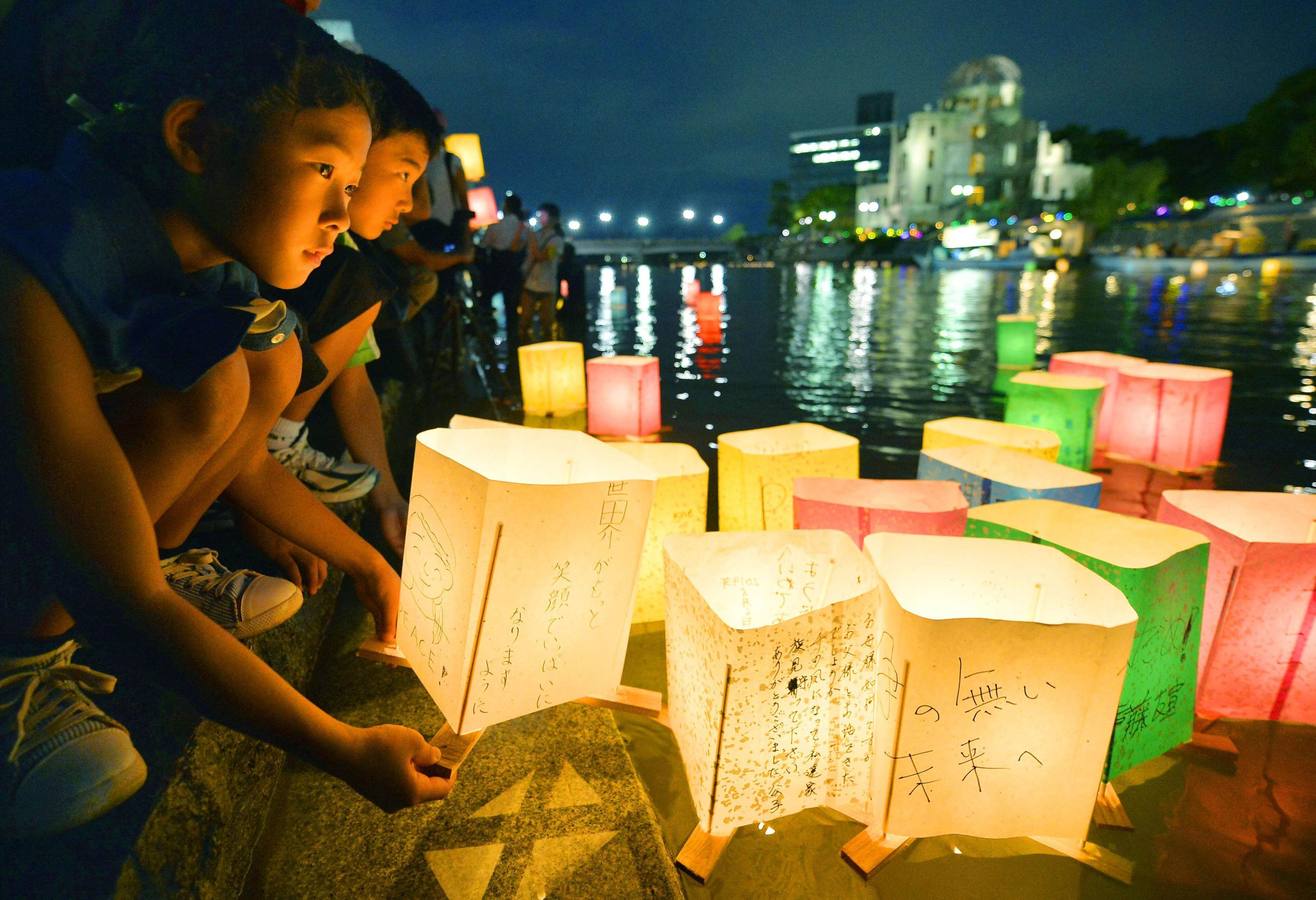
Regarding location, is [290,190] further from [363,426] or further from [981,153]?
[981,153]

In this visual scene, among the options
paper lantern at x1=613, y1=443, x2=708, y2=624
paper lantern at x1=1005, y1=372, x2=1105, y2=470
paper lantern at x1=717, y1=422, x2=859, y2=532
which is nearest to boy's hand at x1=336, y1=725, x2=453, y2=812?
paper lantern at x1=613, y1=443, x2=708, y2=624

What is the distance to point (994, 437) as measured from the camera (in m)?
3.09

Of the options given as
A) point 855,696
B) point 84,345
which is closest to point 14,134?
point 84,345

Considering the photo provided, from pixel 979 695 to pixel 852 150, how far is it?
115590 millimetres

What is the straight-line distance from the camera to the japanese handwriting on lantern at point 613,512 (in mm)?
1514

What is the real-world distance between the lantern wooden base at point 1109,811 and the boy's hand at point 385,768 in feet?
4.92

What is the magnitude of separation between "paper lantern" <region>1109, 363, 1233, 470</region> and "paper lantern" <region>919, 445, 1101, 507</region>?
1.96 meters

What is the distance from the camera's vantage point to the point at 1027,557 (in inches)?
60.3

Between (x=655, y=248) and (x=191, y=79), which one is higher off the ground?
(x=655, y=248)

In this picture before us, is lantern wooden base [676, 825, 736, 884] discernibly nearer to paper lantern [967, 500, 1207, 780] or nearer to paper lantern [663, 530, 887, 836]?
paper lantern [663, 530, 887, 836]

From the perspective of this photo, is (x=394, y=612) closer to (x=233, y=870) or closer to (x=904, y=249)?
(x=233, y=870)

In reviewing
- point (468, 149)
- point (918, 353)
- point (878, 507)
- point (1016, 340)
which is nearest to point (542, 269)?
point (468, 149)

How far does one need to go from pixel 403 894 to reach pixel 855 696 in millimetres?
1020

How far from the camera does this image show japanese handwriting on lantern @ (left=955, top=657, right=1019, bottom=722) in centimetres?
131
